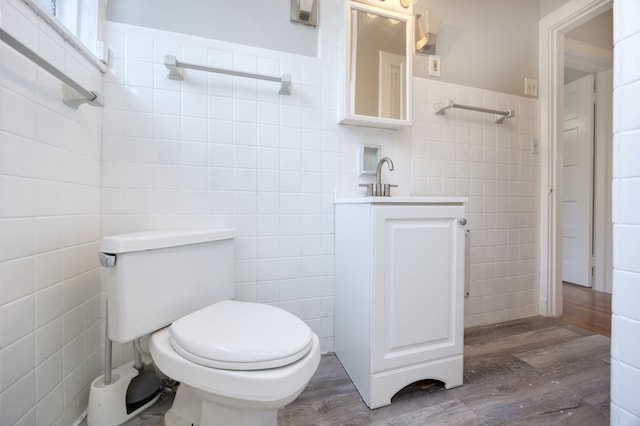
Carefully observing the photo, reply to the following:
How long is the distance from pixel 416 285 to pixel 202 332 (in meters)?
0.79

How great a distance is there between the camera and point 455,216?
113cm

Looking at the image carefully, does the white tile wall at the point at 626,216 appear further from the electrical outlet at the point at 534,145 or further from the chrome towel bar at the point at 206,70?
the electrical outlet at the point at 534,145

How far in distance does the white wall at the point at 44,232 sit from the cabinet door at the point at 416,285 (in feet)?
3.43

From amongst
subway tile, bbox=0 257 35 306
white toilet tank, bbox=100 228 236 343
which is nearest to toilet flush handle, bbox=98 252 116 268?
white toilet tank, bbox=100 228 236 343

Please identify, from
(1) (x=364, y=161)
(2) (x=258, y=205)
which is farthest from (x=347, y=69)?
(2) (x=258, y=205)

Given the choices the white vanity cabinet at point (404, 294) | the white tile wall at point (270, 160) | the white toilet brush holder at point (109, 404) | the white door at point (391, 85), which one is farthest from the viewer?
the white door at point (391, 85)

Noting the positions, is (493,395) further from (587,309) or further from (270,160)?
(587,309)

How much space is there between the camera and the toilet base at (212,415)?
76cm

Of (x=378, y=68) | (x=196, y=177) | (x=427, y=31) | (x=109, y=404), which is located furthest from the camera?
(x=427, y=31)

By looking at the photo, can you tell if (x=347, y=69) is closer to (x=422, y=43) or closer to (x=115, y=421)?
(x=422, y=43)

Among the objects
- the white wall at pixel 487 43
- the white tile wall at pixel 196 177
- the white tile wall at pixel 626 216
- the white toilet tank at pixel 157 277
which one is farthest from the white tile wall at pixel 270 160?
the white tile wall at pixel 626 216

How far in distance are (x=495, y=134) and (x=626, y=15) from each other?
3.80ft

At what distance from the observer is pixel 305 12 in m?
1.35

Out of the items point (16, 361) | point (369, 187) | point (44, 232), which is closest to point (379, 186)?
point (369, 187)
